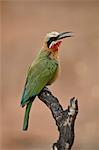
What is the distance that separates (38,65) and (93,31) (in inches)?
19.2

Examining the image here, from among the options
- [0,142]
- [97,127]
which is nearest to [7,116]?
[0,142]

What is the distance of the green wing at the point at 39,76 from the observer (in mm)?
1327

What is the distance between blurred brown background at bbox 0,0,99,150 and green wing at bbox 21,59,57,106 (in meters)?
0.35

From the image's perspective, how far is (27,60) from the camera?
1.71 metres

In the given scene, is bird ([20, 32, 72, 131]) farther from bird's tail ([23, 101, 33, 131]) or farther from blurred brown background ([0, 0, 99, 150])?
blurred brown background ([0, 0, 99, 150])

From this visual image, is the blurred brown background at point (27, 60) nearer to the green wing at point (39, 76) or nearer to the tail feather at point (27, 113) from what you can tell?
the tail feather at point (27, 113)

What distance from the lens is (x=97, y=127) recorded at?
5.76 ft

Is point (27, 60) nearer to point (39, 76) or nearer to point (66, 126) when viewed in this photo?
point (39, 76)

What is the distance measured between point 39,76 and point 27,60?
1.25ft

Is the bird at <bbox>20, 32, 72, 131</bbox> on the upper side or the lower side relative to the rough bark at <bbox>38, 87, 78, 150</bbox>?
upper

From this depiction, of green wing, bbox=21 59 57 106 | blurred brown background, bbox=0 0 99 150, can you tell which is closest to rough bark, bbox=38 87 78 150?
green wing, bbox=21 59 57 106

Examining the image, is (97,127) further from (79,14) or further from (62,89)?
(79,14)

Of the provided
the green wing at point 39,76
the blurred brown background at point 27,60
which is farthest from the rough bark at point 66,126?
the blurred brown background at point 27,60

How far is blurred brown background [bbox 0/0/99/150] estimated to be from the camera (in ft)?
5.66
